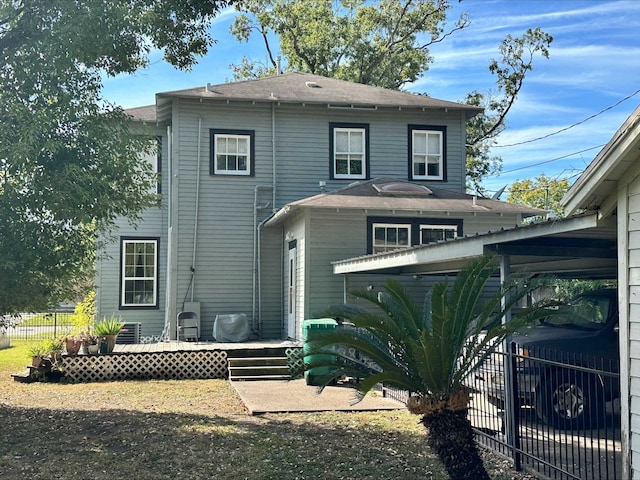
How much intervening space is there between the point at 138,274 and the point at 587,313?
1348 cm

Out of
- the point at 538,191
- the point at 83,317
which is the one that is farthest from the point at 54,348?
the point at 538,191

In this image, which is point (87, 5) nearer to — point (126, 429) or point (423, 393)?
point (126, 429)

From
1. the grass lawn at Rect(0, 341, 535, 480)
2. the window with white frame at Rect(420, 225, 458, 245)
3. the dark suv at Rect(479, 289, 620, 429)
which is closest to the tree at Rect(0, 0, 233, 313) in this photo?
the grass lawn at Rect(0, 341, 535, 480)

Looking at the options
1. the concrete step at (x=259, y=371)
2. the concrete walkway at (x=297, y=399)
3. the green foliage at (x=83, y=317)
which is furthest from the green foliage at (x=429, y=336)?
the green foliage at (x=83, y=317)

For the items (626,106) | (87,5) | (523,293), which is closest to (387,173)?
(626,106)

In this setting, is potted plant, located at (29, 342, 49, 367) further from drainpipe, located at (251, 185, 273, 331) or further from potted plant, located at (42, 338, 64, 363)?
drainpipe, located at (251, 185, 273, 331)

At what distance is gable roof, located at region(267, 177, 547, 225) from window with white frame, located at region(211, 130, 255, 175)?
1895mm

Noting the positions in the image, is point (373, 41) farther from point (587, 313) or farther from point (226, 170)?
point (587, 313)

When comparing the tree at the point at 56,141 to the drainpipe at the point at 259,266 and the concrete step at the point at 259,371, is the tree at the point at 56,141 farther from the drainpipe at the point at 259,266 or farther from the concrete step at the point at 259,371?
the drainpipe at the point at 259,266

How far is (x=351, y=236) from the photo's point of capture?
15.9m

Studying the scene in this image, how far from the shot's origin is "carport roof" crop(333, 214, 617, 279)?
6.46m

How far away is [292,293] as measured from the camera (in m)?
17.0

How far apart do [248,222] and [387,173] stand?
424 centimetres

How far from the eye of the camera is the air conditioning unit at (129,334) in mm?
17328
